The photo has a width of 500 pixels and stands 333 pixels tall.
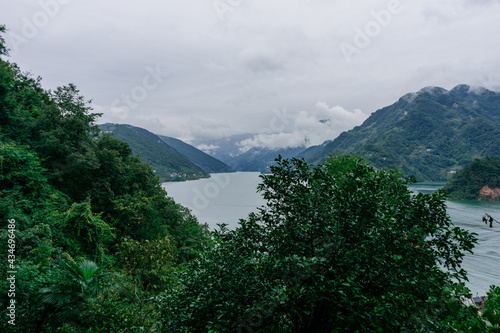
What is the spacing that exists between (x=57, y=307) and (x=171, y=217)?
18.4m

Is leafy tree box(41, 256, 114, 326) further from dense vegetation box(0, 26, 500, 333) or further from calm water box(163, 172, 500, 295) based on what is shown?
calm water box(163, 172, 500, 295)

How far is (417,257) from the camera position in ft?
14.1

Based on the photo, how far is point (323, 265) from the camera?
160 inches

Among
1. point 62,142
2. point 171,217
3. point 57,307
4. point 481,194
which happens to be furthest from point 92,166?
point 481,194

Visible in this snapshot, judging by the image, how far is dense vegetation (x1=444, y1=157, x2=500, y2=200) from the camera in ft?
246

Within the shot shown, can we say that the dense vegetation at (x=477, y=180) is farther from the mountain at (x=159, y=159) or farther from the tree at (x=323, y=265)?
the mountain at (x=159, y=159)

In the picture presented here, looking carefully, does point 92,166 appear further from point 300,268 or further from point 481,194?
point 481,194

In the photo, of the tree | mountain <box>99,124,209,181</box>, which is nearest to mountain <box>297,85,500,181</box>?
mountain <box>99,124,209,181</box>

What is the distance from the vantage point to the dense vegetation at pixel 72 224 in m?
7.41

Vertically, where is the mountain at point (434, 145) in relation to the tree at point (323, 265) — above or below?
above

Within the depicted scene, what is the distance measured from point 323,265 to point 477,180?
98.5 m

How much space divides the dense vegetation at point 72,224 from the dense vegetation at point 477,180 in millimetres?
85256

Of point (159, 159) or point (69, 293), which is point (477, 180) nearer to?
point (69, 293)
